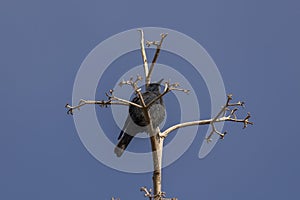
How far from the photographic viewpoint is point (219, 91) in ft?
16.5

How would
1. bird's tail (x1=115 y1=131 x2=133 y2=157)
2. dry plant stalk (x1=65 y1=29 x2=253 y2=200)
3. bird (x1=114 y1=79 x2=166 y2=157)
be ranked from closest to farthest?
1. dry plant stalk (x1=65 y1=29 x2=253 y2=200)
2. bird's tail (x1=115 y1=131 x2=133 y2=157)
3. bird (x1=114 y1=79 x2=166 y2=157)

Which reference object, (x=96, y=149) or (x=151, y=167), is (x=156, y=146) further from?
(x=96, y=149)

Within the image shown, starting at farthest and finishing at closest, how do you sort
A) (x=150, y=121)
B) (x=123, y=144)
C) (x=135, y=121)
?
(x=135, y=121)
(x=123, y=144)
(x=150, y=121)

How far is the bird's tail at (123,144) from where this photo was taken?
4945mm

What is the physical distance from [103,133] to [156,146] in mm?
866

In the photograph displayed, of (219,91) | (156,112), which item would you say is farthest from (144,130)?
(219,91)

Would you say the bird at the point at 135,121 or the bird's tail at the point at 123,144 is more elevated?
the bird at the point at 135,121

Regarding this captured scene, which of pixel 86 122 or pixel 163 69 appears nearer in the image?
pixel 86 122

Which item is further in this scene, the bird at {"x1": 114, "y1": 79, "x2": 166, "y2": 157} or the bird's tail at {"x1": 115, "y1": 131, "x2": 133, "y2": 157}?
the bird at {"x1": 114, "y1": 79, "x2": 166, "y2": 157}

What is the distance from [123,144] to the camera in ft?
16.6

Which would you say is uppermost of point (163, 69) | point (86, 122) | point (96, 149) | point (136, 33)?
point (136, 33)

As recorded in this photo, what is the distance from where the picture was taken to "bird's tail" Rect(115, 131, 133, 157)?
4.95 metres

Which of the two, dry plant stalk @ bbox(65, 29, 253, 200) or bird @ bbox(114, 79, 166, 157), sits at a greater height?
bird @ bbox(114, 79, 166, 157)

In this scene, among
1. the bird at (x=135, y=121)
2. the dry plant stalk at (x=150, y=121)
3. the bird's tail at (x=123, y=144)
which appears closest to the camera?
the dry plant stalk at (x=150, y=121)
